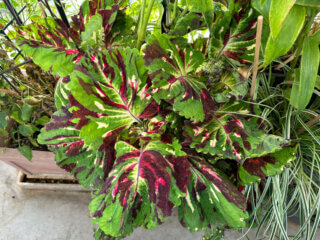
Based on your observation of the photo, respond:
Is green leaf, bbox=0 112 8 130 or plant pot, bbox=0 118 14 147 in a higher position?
green leaf, bbox=0 112 8 130

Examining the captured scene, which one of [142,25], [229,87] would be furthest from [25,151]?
[229,87]

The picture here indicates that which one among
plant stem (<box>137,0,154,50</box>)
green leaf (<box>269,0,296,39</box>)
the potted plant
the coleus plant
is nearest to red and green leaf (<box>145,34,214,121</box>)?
the coleus plant

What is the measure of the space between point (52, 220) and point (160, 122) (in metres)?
0.68

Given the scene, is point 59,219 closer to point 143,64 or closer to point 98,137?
point 98,137

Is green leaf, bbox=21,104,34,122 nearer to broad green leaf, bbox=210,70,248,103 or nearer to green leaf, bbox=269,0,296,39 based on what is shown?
broad green leaf, bbox=210,70,248,103

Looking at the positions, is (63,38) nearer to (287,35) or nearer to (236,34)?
(236,34)

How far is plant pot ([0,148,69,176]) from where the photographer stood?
850 millimetres

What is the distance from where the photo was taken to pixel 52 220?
3.32 feet

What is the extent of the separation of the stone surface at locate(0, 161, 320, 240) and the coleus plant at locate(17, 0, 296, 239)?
376mm

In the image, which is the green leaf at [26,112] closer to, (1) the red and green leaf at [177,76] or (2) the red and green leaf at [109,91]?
(2) the red and green leaf at [109,91]

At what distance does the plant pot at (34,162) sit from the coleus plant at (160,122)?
0.25 meters

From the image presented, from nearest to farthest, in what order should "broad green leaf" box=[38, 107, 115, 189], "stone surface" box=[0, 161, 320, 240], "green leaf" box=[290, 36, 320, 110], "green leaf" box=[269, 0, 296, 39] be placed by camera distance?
"green leaf" box=[269, 0, 296, 39]
"green leaf" box=[290, 36, 320, 110]
"broad green leaf" box=[38, 107, 115, 189]
"stone surface" box=[0, 161, 320, 240]

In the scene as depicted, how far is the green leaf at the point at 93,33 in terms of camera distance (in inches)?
24.9

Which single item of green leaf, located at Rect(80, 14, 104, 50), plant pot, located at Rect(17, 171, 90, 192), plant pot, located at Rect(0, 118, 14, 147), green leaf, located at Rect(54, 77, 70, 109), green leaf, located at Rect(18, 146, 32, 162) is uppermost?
green leaf, located at Rect(80, 14, 104, 50)
